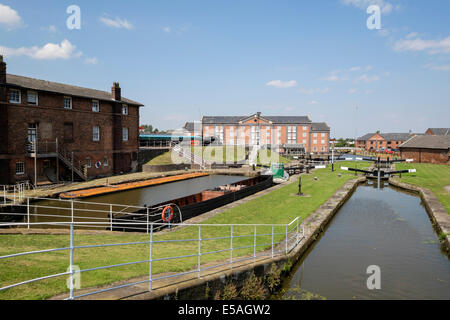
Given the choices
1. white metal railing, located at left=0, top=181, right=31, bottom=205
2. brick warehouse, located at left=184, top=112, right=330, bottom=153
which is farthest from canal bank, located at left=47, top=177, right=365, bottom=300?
brick warehouse, located at left=184, top=112, right=330, bottom=153

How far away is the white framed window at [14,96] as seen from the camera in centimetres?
2391

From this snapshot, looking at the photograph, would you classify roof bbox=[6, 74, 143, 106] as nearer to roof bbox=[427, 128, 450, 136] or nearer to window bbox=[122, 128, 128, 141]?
window bbox=[122, 128, 128, 141]

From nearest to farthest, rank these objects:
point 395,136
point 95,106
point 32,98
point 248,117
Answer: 1. point 32,98
2. point 95,106
3. point 248,117
4. point 395,136

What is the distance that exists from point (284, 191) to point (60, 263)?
21.0 meters

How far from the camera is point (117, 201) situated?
75.2ft

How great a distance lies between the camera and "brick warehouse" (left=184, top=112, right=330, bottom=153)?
82312 millimetres

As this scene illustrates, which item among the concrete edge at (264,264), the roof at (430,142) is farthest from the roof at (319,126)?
the concrete edge at (264,264)

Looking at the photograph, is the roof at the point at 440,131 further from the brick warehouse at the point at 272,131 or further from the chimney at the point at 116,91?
the chimney at the point at 116,91

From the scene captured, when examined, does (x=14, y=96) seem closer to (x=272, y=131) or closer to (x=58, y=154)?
(x=58, y=154)

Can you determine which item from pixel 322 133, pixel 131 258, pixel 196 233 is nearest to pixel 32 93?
pixel 196 233

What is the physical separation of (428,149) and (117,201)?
189 feet

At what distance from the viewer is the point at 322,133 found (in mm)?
85312

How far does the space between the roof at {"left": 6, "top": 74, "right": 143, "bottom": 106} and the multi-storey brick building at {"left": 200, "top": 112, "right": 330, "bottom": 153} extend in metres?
49.1

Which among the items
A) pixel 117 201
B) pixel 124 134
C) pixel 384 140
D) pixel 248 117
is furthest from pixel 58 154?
pixel 384 140
